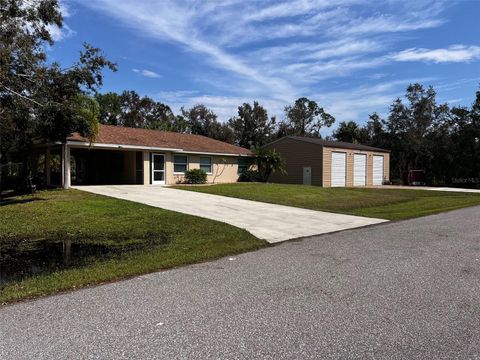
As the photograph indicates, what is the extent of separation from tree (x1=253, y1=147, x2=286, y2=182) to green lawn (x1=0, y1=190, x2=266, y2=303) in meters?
17.5

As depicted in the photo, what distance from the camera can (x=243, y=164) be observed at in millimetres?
32000

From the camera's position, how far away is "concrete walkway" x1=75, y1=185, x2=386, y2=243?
11208 mm

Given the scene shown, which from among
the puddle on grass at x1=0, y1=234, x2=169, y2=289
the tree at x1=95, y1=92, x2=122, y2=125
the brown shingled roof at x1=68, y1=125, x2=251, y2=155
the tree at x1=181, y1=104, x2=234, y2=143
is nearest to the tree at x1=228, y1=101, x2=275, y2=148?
the tree at x1=181, y1=104, x2=234, y2=143

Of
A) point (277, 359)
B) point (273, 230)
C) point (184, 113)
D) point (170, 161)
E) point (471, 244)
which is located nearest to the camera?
point (277, 359)

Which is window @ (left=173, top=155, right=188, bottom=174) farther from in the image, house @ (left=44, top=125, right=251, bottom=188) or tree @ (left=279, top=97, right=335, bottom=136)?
tree @ (left=279, top=97, right=335, bottom=136)

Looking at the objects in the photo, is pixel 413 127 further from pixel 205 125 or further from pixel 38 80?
pixel 38 80

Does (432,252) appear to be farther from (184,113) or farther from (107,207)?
(184,113)

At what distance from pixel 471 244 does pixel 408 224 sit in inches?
138

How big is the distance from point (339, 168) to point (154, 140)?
50.6 feet

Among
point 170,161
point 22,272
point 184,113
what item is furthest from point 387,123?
point 22,272

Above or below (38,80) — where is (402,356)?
below

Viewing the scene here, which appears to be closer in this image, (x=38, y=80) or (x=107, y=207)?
(x=107, y=207)

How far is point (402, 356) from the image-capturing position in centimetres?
359

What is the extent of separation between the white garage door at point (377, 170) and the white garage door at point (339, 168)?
17.0 ft
